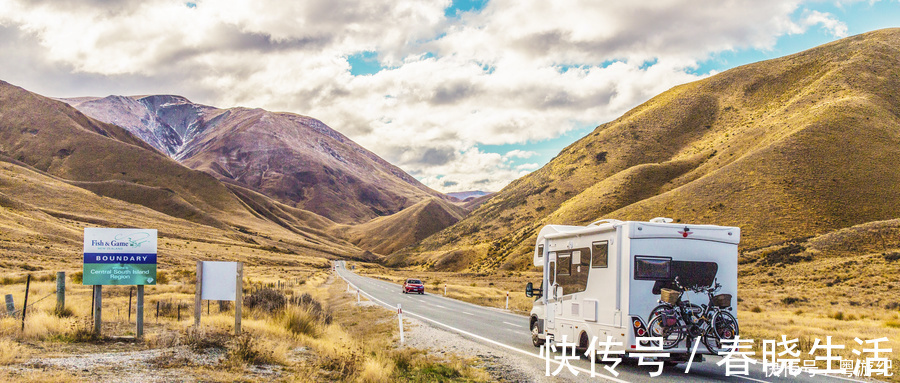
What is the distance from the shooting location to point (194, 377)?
336 inches

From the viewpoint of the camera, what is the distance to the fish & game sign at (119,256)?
13.2 meters

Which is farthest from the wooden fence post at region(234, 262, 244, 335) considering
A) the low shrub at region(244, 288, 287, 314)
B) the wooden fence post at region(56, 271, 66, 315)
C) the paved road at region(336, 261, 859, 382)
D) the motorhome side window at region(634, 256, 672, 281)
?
the motorhome side window at region(634, 256, 672, 281)

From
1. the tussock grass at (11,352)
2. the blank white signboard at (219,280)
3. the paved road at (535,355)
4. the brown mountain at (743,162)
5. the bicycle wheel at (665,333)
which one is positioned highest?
the brown mountain at (743,162)

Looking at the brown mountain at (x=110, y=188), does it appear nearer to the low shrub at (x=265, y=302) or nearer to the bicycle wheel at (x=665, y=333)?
the low shrub at (x=265, y=302)

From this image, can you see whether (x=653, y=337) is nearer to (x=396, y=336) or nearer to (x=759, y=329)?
(x=396, y=336)

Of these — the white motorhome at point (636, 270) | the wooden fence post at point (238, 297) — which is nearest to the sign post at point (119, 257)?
the wooden fence post at point (238, 297)

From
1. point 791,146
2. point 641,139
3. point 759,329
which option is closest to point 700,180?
point 791,146

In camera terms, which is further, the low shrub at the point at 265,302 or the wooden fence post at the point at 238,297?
the low shrub at the point at 265,302

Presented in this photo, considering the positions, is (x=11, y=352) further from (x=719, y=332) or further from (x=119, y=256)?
(x=719, y=332)

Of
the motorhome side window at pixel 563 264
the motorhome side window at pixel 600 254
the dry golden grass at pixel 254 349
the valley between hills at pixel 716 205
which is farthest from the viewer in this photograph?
the valley between hills at pixel 716 205

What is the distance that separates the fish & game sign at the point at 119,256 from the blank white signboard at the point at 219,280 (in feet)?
4.28

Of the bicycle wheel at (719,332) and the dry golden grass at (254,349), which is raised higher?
the bicycle wheel at (719,332)

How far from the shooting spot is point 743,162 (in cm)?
6838

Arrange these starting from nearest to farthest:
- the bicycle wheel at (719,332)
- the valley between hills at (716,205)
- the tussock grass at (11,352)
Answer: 1. the tussock grass at (11,352)
2. the bicycle wheel at (719,332)
3. the valley between hills at (716,205)
